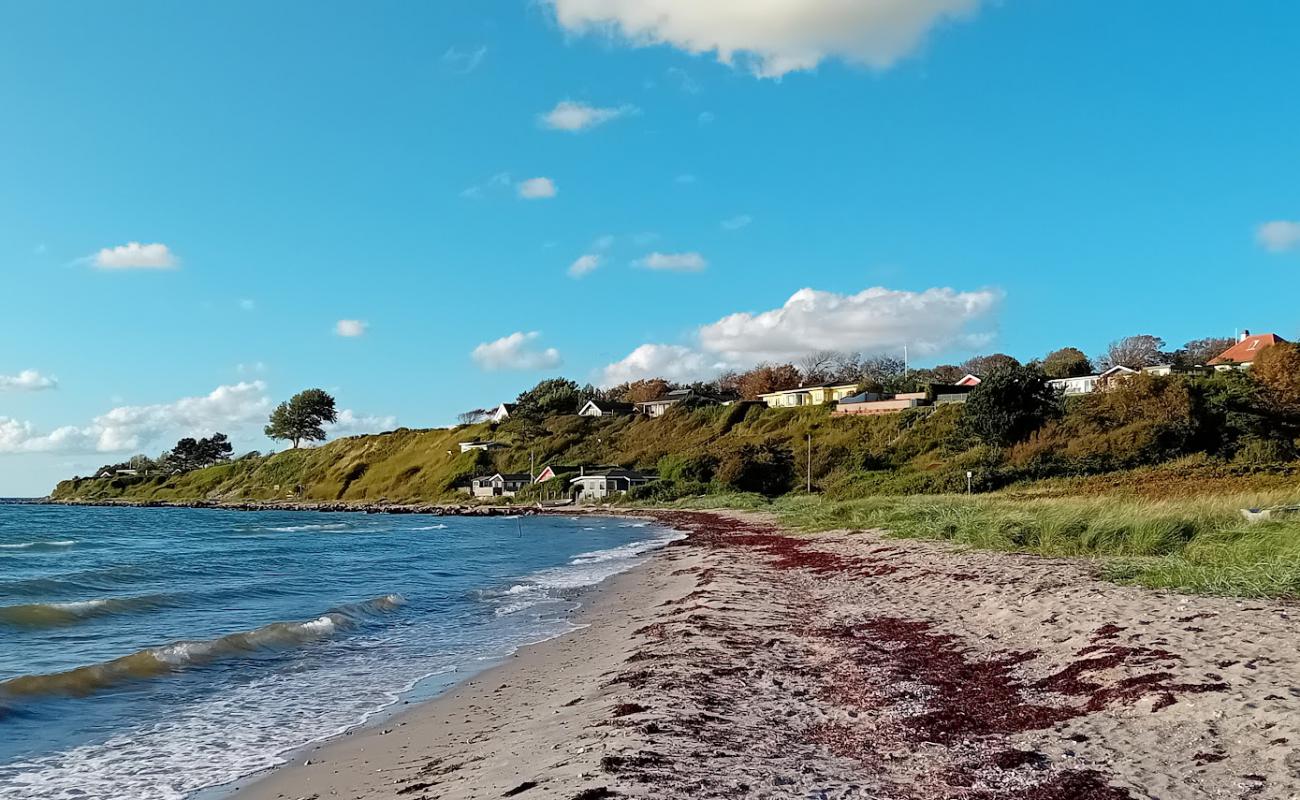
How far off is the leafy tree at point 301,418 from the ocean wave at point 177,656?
159113 mm

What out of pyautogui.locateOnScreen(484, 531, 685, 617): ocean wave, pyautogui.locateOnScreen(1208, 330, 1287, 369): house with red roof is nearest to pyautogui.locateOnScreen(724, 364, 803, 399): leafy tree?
pyautogui.locateOnScreen(1208, 330, 1287, 369): house with red roof

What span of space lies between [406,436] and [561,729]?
148940 mm

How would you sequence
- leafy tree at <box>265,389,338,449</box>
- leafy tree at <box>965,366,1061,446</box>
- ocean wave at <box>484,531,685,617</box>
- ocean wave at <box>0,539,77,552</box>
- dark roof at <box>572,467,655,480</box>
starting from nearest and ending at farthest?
ocean wave at <box>484,531,685,617</box> < ocean wave at <box>0,539,77,552</box> < leafy tree at <box>965,366,1061,446</box> < dark roof at <box>572,467,655,480</box> < leafy tree at <box>265,389,338,449</box>

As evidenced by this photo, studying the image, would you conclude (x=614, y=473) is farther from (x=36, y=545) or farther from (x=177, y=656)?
(x=177, y=656)

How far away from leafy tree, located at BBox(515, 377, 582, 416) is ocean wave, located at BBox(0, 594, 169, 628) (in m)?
114

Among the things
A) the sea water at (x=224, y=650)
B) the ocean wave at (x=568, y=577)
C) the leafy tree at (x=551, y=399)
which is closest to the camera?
the sea water at (x=224, y=650)

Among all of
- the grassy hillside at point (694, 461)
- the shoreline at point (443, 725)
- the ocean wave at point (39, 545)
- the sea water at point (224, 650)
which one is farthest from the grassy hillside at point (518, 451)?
the shoreline at point (443, 725)

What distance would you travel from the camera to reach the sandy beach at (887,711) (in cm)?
593

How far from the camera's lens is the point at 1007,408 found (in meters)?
72.0

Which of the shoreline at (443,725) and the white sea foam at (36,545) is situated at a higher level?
the white sea foam at (36,545)

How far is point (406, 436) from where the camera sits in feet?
494

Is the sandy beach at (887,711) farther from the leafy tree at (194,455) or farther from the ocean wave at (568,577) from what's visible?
the leafy tree at (194,455)

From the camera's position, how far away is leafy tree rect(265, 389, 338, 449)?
16612 centimetres

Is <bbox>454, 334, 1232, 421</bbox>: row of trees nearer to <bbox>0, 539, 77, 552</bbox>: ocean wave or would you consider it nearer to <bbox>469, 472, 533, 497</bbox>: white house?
<bbox>469, 472, 533, 497</bbox>: white house
